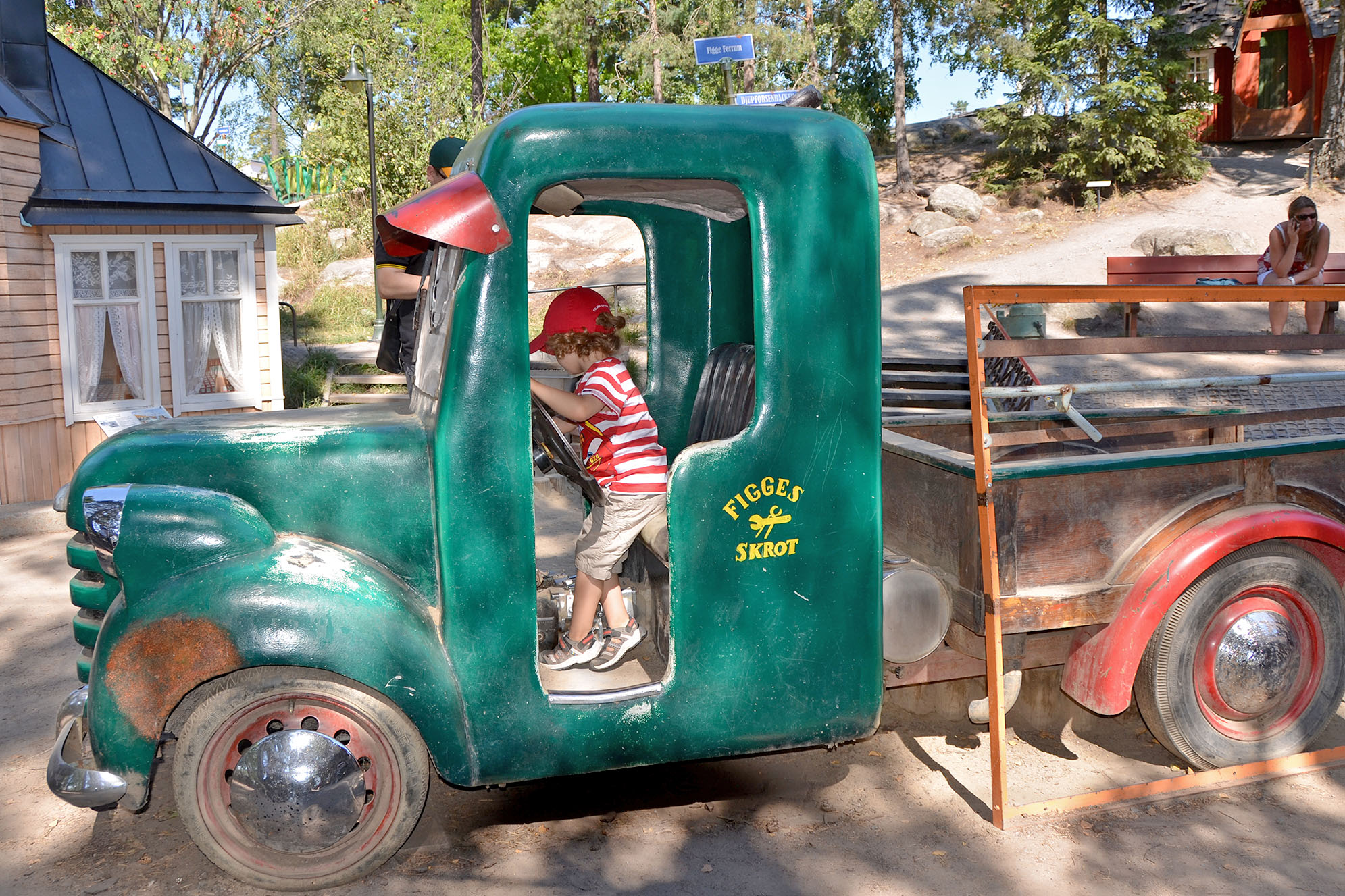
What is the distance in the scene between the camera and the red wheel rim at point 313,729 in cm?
291

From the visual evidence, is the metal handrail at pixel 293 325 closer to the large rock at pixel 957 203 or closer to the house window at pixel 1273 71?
the large rock at pixel 957 203

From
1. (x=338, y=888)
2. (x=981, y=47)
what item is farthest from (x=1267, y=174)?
(x=338, y=888)

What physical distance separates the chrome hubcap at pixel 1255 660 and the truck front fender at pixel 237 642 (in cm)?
257

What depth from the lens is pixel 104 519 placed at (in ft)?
9.32

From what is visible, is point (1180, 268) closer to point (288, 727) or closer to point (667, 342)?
point (667, 342)

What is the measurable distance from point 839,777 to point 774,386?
1489 millimetres

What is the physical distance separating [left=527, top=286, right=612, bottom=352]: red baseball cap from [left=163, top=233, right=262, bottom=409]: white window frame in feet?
24.4

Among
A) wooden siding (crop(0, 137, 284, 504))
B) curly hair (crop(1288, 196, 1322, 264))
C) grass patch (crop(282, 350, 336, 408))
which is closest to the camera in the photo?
wooden siding (crop(0, 137, 284, 504))

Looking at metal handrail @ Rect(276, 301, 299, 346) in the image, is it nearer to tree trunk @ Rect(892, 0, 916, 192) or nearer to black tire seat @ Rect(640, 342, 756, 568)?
black tire seat @ Rect(640, 342, 756, 568)

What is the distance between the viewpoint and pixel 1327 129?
20250 millimetres

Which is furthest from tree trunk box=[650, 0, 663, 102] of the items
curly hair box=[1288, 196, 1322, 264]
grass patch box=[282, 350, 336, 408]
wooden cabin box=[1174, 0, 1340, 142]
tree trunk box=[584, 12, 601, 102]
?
curly hair box=[1288, 196, 1322, 264]

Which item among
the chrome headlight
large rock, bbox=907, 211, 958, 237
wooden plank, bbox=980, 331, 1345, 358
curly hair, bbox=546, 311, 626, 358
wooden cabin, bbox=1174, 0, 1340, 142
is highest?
wooden cabin, bbox=1174, 0, 1340, 142

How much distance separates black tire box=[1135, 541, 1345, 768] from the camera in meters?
3.54

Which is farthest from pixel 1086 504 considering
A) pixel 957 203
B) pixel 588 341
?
pixel 957 203
